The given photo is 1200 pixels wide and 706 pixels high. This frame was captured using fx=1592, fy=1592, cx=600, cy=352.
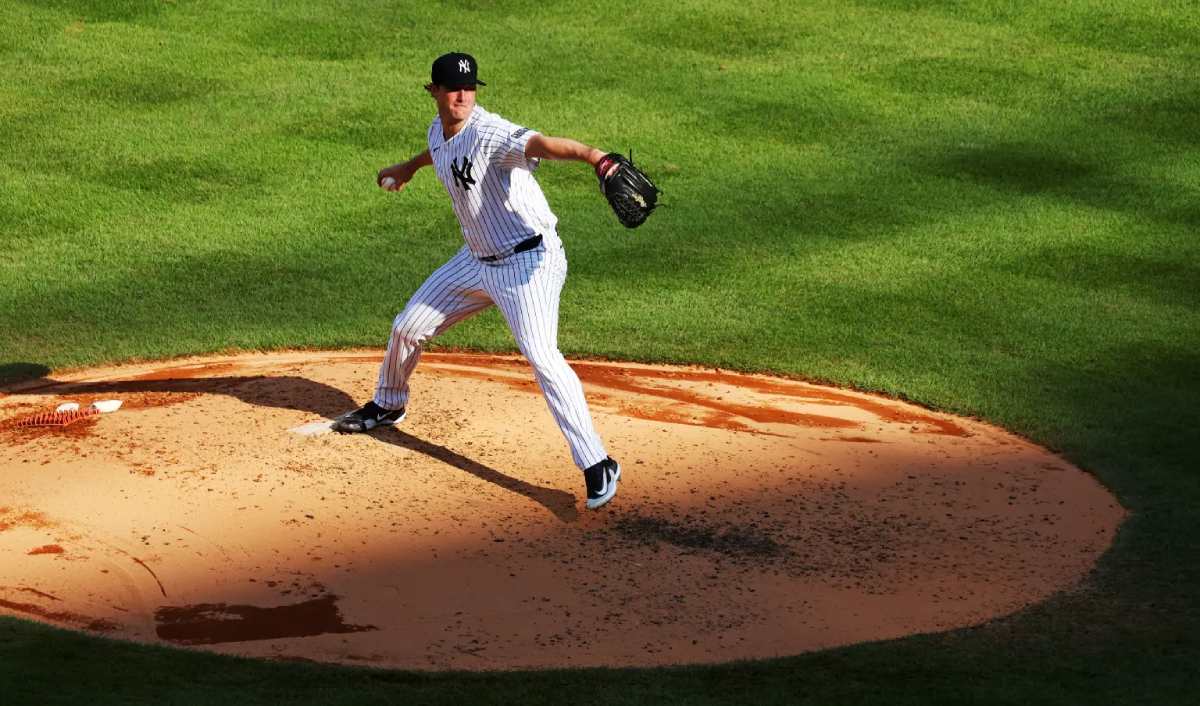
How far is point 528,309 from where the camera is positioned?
688 cm

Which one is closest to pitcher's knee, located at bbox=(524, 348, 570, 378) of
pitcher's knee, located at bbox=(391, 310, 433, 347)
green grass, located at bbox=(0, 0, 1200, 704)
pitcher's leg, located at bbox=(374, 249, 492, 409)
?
pitcher's leg, located at bbox=(374, 249, 492, 409)

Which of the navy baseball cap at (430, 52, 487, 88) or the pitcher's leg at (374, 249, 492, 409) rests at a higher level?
the navy baseball cap at (430, 52, 487, 88)

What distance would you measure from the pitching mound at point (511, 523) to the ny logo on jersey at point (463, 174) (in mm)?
1310

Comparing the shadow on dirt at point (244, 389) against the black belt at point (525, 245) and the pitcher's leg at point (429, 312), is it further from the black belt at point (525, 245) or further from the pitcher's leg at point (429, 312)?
the black belt at point (525, 245)

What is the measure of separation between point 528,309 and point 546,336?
0.14 meters

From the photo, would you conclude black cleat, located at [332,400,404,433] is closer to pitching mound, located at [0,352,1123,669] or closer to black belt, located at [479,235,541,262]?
pitching mound, located at [0,352,1123,669]

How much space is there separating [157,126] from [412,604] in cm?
798

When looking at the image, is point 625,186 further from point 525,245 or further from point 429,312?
point 429,312

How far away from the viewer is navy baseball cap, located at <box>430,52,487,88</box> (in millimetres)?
6699

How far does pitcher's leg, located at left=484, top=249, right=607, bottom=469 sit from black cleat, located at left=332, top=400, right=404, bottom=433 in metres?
1.01

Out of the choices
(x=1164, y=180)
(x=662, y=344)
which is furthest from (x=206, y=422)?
(x=1164, y=180)

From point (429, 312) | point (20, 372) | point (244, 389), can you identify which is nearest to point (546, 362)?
point (429, 312)

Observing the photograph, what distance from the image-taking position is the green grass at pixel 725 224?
18.1 ft

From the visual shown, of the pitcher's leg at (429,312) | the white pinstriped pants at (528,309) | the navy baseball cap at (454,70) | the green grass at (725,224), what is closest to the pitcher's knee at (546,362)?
the white pinstriped pants at (528,309)
